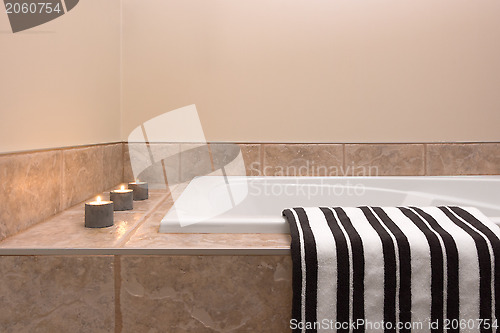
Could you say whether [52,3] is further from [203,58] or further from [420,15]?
[420,15]

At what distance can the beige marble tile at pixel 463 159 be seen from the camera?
5.63 ft

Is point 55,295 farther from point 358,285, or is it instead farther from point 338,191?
point 338,191

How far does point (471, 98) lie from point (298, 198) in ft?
3.08

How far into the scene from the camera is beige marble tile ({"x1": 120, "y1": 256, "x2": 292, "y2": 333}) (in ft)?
2.38

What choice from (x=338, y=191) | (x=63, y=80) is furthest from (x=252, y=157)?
(x=63, y=80)

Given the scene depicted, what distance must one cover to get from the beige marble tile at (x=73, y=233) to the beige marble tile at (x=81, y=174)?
0.10 meters

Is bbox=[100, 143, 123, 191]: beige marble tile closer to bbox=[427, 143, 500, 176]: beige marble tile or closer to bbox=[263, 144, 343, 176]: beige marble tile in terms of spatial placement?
bbox=[263, 144, 343, 176]: beige marble tile

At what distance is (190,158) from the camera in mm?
1728

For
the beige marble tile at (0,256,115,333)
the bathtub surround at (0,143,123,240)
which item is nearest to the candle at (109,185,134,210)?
the bathtub surround at (0,143,123,240)

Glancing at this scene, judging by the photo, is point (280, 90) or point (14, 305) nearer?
point (14, 305)

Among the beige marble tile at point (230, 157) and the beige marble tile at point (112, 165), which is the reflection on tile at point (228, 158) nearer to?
the beige marble tile at point (230, 157)

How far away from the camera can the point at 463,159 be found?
67.5 inches

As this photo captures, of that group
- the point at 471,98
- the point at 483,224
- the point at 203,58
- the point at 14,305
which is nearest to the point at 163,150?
the point at 203,58

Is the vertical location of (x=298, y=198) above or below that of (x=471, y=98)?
below
